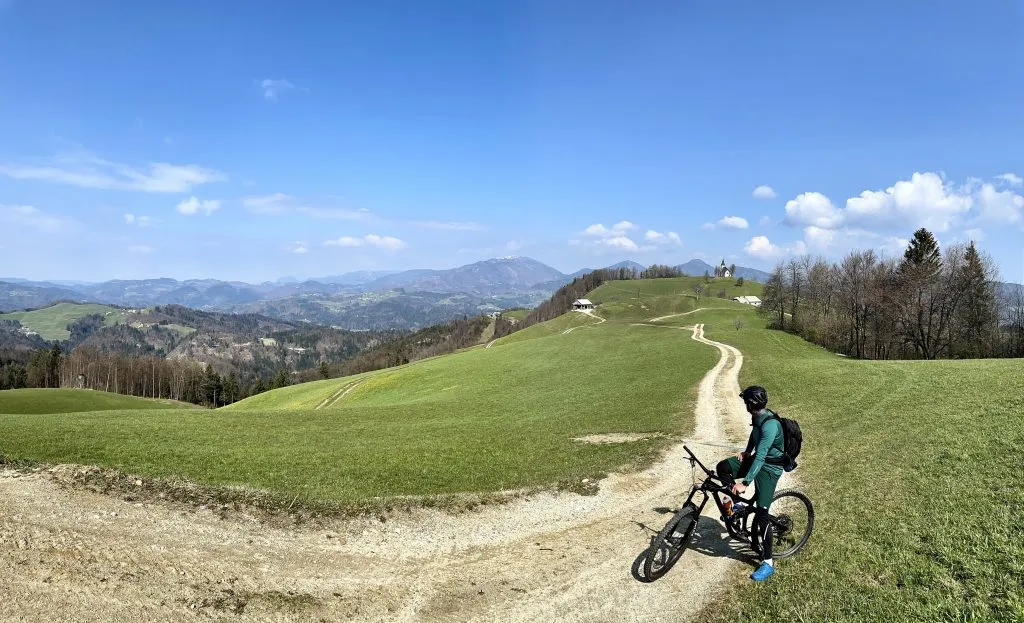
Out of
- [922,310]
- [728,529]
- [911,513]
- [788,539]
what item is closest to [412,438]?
[728,529]

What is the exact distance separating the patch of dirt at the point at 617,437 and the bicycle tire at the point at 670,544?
10935mm

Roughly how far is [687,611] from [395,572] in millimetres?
6203

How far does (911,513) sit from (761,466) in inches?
170

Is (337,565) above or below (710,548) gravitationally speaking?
below

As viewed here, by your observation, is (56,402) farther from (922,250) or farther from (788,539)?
(922,250)

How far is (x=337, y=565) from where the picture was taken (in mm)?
10727

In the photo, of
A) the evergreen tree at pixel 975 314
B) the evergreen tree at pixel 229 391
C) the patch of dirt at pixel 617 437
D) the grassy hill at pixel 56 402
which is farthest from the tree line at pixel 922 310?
the evergreen tree at pixel 229 391

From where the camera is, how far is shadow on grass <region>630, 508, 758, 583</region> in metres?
10.6

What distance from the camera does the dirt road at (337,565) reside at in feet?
29.6

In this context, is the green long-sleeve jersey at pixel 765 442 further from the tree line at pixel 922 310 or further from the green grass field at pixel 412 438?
the tree line at pixel 922 310

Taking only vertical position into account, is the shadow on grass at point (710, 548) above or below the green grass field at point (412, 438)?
above

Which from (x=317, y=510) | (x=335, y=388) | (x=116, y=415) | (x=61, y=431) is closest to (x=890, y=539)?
(x=317, y=510)

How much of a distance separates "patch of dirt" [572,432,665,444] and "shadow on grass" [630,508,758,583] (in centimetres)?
911

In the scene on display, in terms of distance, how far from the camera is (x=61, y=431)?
18953mm
